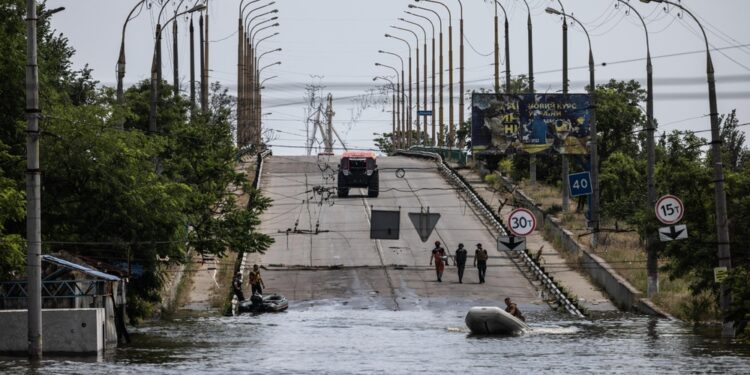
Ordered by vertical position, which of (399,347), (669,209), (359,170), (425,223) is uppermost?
(359,170)

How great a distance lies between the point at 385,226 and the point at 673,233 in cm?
2434

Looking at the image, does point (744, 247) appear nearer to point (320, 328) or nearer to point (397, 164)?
point (320, 328)

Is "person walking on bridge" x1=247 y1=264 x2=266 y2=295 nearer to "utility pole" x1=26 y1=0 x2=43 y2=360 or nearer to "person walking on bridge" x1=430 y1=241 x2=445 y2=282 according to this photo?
"person walking on bridge" x1=430 y1=241 x2=445 y2=282

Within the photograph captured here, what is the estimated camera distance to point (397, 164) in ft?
395

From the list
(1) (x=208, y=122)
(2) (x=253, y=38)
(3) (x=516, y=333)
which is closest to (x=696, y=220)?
(3) (x=516, y=333)

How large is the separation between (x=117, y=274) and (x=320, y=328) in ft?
25.4

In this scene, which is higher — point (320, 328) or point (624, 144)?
point (624, 144)

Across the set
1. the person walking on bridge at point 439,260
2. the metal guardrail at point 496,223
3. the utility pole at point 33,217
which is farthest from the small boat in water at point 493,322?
the utility pole at point 33,217

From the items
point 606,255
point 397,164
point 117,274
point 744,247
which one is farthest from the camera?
point 397,164

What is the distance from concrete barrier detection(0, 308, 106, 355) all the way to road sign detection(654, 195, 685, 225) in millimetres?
19731

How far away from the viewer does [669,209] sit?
5256 centimetres

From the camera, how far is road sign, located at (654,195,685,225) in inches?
2061

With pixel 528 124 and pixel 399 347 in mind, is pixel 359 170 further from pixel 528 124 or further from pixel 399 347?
pixel 399 347

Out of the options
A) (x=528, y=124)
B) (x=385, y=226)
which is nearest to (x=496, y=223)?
(x=528, y=124)
